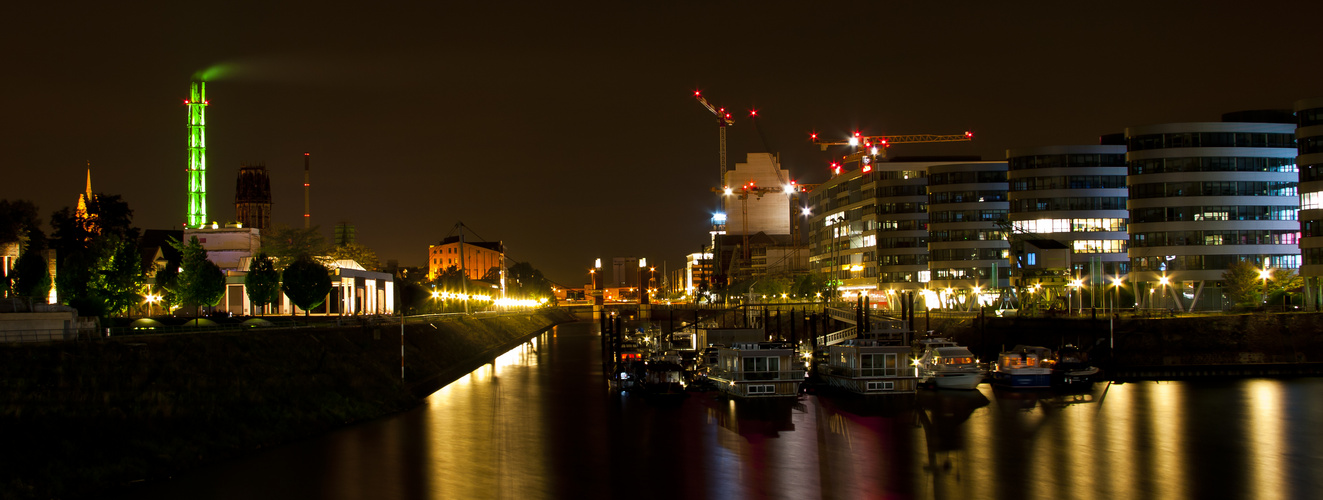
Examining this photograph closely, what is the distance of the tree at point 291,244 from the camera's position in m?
95.1

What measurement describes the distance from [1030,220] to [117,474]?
97579 millimetres

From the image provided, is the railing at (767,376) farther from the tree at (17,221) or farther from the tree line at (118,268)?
the tree at (17,221)

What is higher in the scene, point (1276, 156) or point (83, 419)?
point (1276, 156)

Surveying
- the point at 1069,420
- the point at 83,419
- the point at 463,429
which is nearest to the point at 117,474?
the point at 83,419

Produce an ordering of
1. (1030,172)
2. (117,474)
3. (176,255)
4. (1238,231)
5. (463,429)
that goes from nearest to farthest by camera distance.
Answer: (117,474)
(463,429)
(1238,231)
(176,255)
(1030,172)

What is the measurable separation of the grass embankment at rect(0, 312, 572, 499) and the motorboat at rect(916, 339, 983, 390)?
1343 inches

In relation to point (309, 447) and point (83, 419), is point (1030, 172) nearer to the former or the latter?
point (309, 447)

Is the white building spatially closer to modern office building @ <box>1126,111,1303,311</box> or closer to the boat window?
the boat window

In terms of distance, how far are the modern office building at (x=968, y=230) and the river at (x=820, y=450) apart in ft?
177

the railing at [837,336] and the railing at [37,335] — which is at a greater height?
the railing at [37,335]

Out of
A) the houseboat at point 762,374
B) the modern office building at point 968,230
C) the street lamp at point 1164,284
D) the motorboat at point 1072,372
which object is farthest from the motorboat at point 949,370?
the modern office building at point 968,230

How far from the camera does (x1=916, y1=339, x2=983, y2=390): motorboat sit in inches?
2431

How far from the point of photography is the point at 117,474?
3123 cm

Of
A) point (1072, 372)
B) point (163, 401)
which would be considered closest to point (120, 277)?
point (163, 401)
